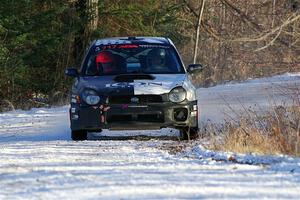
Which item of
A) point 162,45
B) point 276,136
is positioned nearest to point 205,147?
point 276,136

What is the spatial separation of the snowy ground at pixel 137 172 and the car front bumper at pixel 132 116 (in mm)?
354

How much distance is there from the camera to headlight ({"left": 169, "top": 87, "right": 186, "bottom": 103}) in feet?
35.6

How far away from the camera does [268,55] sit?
124 ft

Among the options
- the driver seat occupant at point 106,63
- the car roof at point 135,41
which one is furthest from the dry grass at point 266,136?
the car roof at point 135,41

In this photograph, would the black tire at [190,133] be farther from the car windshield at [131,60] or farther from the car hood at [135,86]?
the car windshield at [131,60]

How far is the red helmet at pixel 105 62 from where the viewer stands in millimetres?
11711

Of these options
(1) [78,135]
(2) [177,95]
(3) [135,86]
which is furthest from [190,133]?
(1) [78,135]

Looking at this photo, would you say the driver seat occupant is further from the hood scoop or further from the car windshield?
the hood scoop

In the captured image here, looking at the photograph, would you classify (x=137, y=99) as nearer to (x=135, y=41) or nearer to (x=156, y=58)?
(x=156, y=58)

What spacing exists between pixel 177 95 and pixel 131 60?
133 cm

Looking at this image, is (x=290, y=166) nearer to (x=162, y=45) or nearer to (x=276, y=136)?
(x=276, y=136)

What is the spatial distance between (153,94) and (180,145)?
42.3 inches

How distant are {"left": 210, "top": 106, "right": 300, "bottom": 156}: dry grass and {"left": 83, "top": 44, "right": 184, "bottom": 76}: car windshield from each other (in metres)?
1.98

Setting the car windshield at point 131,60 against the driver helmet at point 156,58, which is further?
the driver helmet at point 156,58
